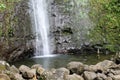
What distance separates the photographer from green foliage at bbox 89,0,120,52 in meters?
18.2

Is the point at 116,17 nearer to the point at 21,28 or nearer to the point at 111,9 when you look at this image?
the point at 111,9

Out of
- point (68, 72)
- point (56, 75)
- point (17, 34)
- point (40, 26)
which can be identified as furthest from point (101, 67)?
point (40, 26)

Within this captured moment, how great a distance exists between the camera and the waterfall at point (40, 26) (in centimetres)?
1809

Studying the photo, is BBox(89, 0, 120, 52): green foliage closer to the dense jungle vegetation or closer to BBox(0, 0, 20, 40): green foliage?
the dense jungle vegetation

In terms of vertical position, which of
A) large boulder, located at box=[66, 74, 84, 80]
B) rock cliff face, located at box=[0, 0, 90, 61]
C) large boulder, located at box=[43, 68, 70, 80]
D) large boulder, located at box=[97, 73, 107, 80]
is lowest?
large boulder, located at box=[97, 73, 107, 80]

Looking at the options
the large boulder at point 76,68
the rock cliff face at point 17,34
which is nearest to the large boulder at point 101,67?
the large boulder at point 76,68

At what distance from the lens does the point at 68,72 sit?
34.3 feet

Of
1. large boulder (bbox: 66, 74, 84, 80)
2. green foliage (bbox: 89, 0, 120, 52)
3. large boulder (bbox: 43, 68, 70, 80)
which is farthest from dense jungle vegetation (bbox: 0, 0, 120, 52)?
large boulder (bbox: 43, 68, 70, 80)

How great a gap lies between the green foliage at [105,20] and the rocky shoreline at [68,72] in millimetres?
6880

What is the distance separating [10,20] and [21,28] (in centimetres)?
97

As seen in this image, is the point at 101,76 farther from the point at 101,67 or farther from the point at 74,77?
the point at 74,77

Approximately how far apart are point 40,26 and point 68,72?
8582mm

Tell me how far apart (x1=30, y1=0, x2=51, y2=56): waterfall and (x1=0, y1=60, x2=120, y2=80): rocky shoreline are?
23.5 ft

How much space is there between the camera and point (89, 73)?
10406 mm
